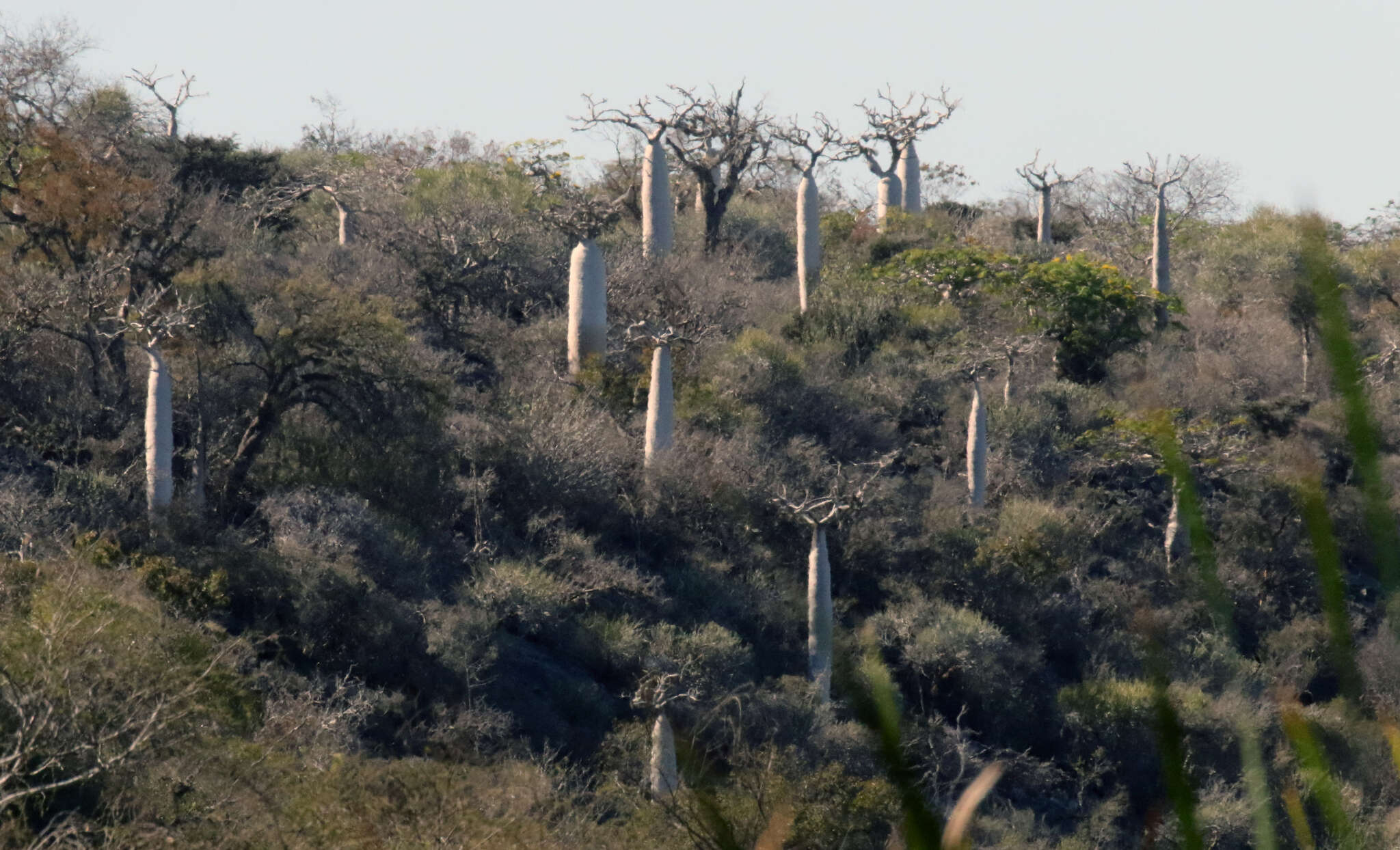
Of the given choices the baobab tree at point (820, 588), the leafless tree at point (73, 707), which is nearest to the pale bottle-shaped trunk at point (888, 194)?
the baobab tree at point (820, 588)

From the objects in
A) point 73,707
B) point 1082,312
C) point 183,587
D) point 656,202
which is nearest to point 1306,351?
point 1082,312

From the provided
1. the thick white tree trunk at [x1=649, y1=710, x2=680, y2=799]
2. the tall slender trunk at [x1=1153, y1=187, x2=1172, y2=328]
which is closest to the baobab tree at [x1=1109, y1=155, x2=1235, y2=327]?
the tall slender trunk at [x1=1153, y1=187, x2=1172, y2=328]

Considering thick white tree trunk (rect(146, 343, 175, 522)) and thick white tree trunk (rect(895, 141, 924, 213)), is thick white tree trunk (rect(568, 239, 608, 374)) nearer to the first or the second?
thick white tree trunk (rect(146, 343, 175, 522))

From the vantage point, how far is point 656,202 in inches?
1068

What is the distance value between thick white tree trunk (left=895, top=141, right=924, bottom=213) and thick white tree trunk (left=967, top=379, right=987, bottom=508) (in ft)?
43.4

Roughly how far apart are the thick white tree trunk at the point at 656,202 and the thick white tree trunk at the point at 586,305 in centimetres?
495

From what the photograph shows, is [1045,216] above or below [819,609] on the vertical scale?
above

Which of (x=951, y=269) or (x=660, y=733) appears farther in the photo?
(x=951, y=269)

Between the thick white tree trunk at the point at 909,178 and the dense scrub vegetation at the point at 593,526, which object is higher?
the thick white tree trunk at the point at 909,178

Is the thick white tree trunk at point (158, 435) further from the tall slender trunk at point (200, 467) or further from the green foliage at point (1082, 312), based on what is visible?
the green foliage at point (1082, 312)

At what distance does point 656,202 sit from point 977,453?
8.54 m

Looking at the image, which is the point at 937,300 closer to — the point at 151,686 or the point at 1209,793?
the point at 1209,793

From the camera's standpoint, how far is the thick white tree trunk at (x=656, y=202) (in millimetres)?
27109

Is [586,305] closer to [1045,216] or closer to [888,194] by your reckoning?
[888,194]
